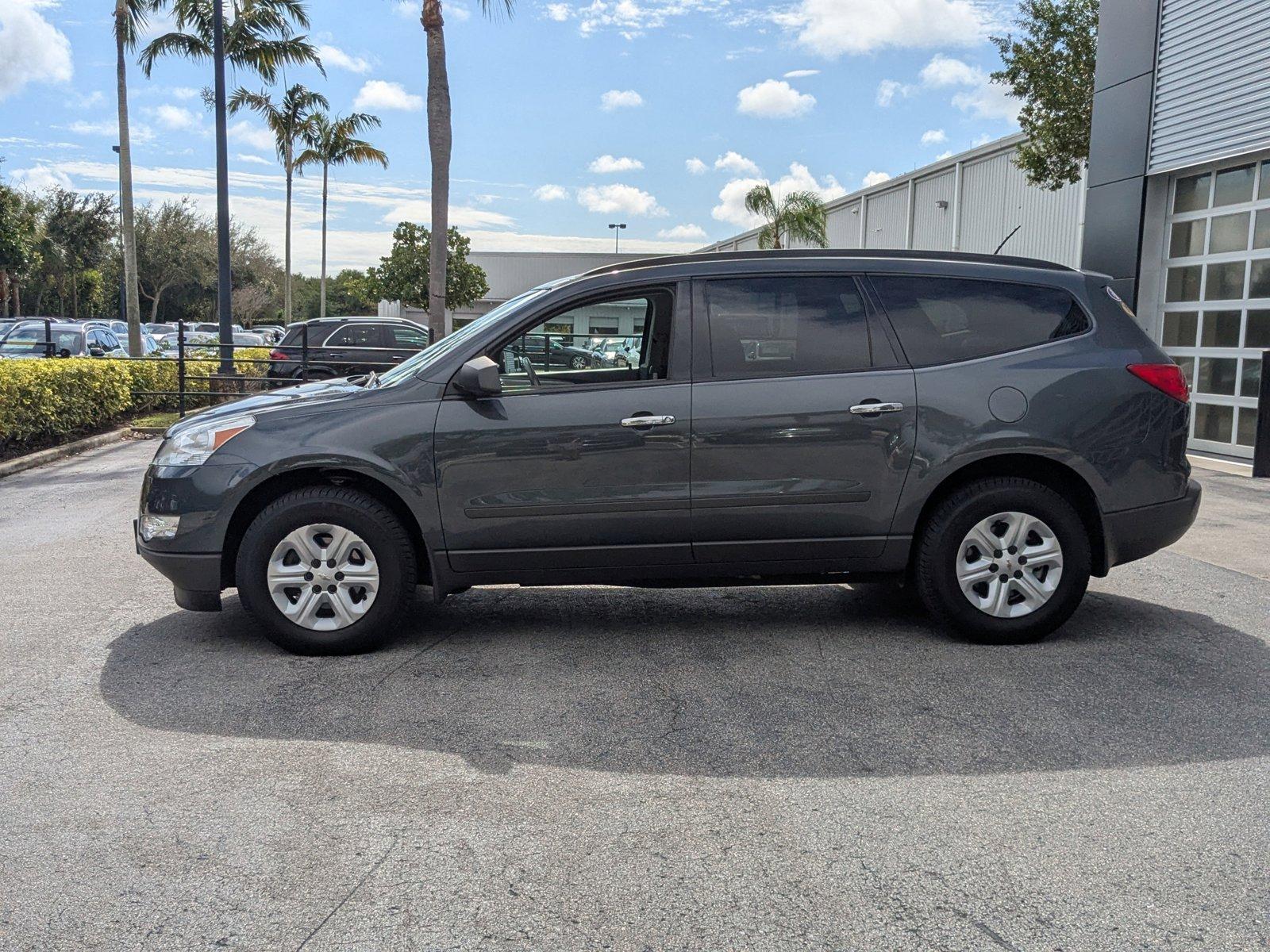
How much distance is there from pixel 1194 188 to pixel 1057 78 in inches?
180

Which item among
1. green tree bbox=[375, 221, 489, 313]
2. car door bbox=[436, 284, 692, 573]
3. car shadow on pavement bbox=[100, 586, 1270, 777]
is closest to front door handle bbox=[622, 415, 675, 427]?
car door bbox=[436, 284, 692, 573]

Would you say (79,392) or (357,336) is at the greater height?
(357,336)

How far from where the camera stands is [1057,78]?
690 inches

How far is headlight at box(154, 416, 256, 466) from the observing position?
527 cm

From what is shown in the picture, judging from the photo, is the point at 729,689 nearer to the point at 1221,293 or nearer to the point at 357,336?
the point at 1221,293

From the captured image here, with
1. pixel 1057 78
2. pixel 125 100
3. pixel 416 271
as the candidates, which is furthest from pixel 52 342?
pixel 416 271

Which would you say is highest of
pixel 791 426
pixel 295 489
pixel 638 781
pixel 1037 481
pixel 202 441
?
pixel 791 426

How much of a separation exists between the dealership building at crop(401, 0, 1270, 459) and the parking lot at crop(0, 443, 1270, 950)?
8.15 metres

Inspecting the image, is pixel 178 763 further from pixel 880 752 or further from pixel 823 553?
pixel 823 553

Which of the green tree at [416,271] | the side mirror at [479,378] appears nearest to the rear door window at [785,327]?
the side mirror at [479,378]

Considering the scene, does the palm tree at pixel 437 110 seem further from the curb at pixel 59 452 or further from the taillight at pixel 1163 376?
the taillight at pixel 1163 376

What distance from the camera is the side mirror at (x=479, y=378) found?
5117 mm

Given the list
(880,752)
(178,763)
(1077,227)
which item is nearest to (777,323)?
(880,752)

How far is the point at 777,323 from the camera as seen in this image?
542 centimetres
